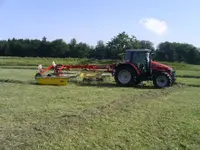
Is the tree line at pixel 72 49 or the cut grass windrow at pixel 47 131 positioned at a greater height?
the tree line at pixel 72 49

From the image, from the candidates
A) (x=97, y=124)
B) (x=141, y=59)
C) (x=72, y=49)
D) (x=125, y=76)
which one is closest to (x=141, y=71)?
(x=141, y=59)

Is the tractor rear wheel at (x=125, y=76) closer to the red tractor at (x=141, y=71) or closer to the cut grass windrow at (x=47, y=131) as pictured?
the red tractor at (x=141, y=71)

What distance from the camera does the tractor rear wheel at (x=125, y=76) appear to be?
17172 mm

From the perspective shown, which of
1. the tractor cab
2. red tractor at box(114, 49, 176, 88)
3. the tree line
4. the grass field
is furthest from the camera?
the tree line

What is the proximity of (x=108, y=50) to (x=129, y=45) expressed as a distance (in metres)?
6.86

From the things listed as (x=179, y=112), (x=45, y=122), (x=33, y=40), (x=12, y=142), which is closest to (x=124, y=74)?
(x=179, y=112)

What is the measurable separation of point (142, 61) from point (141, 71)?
54 cm

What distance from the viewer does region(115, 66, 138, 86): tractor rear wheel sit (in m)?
17.2

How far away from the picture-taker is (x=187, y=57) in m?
95.0

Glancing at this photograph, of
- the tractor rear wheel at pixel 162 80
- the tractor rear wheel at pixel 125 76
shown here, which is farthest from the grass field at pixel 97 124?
the tractor rear wheel at pixel 125 76

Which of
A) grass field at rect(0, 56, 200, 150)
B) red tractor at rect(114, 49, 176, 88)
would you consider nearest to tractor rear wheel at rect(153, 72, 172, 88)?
red tractor at rect(114, 49, 176, 88)

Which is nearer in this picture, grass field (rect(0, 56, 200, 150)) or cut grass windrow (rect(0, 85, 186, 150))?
cut grass windrow (rect(0, 85, 186, 150))

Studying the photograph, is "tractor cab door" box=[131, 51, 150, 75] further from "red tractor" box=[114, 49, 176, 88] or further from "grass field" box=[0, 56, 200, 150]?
"grass field" box=[0, 56, 200, 150]

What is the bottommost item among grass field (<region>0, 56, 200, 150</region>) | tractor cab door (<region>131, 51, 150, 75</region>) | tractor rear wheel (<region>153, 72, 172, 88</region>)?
grass field (<region>0, 56, 200, 150</region>)
